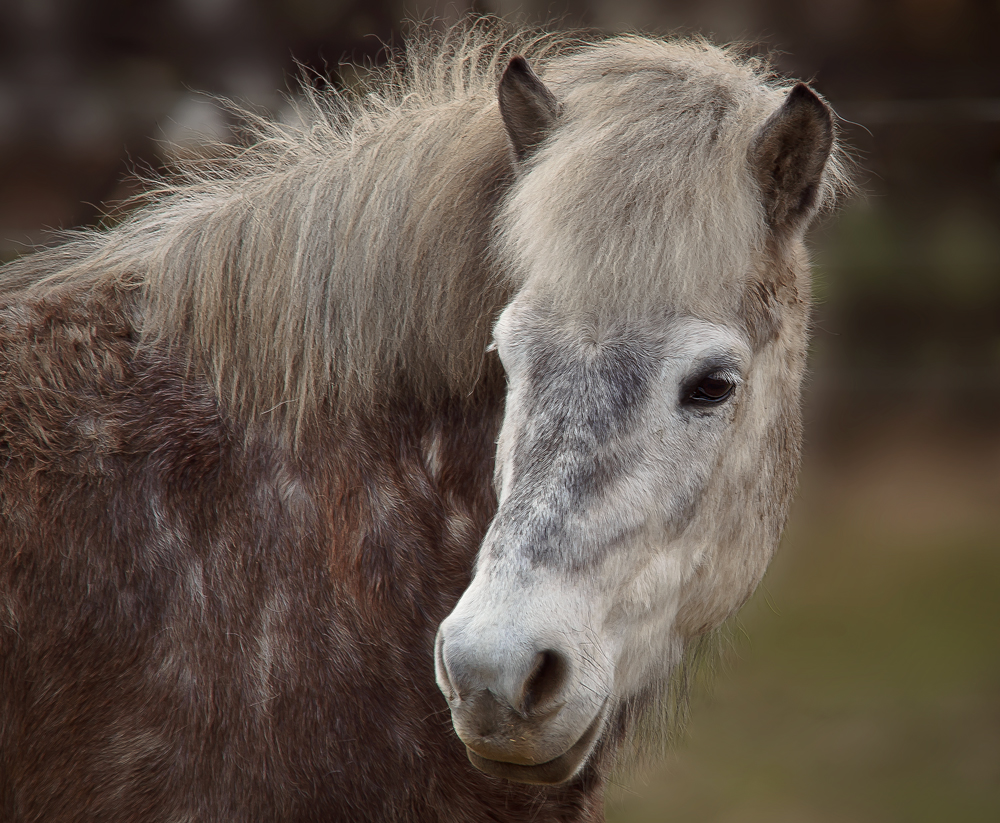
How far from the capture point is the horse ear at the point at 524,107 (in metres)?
1.24

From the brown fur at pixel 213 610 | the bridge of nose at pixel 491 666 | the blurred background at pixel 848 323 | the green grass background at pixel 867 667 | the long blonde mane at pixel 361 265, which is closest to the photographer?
the bridge of nose at pixel 491 666

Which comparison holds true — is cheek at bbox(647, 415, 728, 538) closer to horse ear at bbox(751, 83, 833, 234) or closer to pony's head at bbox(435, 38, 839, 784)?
pony's head at bbox(435, 38, 839, 784)

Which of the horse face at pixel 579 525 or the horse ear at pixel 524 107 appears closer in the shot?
the horse face at pixel 579 525

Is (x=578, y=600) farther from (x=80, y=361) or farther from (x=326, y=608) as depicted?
(x=80, y=361)

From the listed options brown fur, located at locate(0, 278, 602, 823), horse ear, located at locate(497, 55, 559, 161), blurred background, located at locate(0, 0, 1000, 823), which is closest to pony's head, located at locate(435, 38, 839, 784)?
horse ear, located at locate(497, 55, 559, 161)

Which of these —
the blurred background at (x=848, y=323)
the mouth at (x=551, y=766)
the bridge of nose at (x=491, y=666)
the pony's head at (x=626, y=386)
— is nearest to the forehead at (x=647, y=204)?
the pony's head at (x=626, y=386)

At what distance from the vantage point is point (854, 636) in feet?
12.5

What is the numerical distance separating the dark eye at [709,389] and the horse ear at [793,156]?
0.93 ft

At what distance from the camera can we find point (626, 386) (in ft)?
3.61

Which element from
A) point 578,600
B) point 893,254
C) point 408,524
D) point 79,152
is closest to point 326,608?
point 408,524

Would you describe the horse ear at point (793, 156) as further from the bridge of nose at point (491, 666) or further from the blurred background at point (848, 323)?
the blurred background at point (848, 323)

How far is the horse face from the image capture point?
3.29 ft

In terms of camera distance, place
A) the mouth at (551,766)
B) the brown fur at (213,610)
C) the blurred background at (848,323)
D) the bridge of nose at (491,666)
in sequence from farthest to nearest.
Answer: the blurred background at (848,323)
the brown fur at (213,610)
the mouth at (551,766)
the bridge of nose at (491,666)

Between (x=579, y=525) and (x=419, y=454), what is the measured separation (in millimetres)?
394
